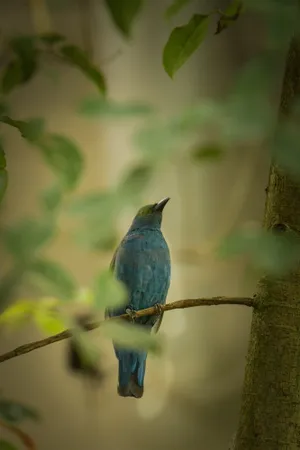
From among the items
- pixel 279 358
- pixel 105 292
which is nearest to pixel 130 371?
pixel 279 358

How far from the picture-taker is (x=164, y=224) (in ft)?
4.43

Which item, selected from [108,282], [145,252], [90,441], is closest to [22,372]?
[90,441]

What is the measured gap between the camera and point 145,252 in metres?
0.99

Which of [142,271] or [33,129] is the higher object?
[142,271]

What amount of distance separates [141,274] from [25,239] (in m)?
0.62

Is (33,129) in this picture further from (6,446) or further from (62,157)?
(6,446)

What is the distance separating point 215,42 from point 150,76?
196 millimetres

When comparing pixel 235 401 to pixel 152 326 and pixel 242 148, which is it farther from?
pixel 152 326

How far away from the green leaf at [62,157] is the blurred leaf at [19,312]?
197 millimetres

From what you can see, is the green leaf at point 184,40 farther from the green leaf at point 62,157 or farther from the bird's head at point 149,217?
the bird's head at point 149,217

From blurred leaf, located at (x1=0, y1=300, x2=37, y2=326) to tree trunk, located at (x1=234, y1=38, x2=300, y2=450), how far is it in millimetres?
198

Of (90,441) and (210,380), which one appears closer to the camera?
(90,441)

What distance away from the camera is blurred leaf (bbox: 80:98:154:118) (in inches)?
12.4

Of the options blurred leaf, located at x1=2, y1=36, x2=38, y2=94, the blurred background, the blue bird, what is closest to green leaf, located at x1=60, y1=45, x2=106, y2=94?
blurred leaf, located at x1=2, y1=36, x2=38, y2=94
